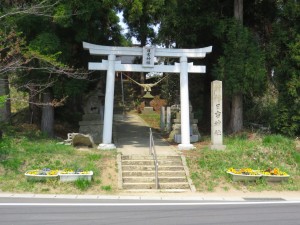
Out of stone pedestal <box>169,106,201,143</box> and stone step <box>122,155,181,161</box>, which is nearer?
stone step <box>122,155,181,161</box>

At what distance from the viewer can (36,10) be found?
14.7m

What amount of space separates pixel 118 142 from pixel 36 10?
6790 millimetres

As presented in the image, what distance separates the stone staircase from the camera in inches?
478

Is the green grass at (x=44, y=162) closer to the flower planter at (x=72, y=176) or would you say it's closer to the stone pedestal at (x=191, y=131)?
the flower planter at (x=72, y=176)

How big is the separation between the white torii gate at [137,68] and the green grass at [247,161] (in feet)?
5.35

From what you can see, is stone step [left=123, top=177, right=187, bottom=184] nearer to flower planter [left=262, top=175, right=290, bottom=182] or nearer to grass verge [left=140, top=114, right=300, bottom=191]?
grass verge [left=140, top=114, right=300, bottom=191]

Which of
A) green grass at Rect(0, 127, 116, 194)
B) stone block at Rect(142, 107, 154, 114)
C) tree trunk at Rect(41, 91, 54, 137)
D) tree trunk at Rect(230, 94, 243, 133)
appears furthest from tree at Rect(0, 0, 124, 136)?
stone block at Rect(142, 107, 154, 114)

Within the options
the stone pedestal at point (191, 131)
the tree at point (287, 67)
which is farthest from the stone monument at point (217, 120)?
the tree at point (287, 67)

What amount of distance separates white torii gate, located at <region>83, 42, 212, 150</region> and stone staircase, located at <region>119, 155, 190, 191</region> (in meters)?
1.67
